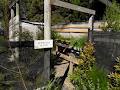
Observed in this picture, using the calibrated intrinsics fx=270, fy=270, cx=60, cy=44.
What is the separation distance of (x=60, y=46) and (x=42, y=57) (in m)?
2.75

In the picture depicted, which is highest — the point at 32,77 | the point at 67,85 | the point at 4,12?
the point at 4,12

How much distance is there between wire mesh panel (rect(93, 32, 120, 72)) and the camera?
5.52m

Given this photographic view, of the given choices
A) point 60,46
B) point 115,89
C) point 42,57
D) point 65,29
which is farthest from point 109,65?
point 65,29

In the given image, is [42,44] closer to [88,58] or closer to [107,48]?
[88,58]

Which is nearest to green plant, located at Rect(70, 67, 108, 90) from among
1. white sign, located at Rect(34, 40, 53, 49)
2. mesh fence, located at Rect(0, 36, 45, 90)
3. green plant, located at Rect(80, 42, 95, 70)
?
green plant, located at Rect(80, 42, 95, 70)

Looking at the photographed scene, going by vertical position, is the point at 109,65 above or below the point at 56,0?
below

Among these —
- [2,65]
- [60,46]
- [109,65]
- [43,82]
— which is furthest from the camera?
[60,46]

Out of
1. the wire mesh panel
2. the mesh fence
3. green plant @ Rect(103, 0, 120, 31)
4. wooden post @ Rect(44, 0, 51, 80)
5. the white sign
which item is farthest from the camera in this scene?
green plant @ Rect(103, 0, 120, 31)

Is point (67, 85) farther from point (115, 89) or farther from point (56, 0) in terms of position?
point (56, 0)

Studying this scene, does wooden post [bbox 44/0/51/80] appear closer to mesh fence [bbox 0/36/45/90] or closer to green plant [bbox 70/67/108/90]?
mesh fence [bbox 0/36/45/90]

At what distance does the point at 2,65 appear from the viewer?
4285mm

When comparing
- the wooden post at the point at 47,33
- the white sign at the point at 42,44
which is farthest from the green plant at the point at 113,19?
the white sign at the point at 42,44

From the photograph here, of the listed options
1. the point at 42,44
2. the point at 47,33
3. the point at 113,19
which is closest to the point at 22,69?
the point at 42,44

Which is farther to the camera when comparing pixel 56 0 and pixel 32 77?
pixel 56 0
